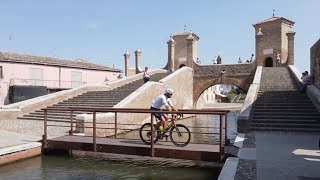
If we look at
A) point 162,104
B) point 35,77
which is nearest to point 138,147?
point 162,104

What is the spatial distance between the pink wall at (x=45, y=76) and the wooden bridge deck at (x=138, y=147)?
2105cm

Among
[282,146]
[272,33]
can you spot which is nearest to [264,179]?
[282,146]

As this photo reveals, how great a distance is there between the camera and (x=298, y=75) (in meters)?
19.6

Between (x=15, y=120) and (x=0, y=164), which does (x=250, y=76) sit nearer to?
(x=15, y=120)

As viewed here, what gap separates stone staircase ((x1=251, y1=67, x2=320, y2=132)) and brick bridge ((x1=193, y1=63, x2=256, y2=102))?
7430 mm

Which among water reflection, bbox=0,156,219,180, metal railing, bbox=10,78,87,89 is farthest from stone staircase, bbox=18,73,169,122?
metal railing, bbox=10,78,87,89

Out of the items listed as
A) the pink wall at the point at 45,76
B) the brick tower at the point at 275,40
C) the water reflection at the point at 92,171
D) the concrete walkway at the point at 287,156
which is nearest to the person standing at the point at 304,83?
the concrete walkway at the point at 287,156

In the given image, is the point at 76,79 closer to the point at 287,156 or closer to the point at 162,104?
the point at 162,104

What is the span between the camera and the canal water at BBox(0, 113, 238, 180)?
7656 millimetres

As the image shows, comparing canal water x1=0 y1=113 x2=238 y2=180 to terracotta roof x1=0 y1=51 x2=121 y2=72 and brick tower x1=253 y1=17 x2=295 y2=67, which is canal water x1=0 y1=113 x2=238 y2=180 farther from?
brick tower x1=253 y1=17 x2=295 y2=67

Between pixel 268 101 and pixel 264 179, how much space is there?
9.68 meters

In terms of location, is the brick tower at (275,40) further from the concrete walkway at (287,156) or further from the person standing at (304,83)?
the concrete walkway at (287,156)

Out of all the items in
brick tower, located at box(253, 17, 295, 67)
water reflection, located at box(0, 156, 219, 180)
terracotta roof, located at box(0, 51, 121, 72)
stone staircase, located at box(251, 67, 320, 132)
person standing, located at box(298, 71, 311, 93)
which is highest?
brick tower, located at box(253, 17, 295, 67)

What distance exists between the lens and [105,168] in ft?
27.9
